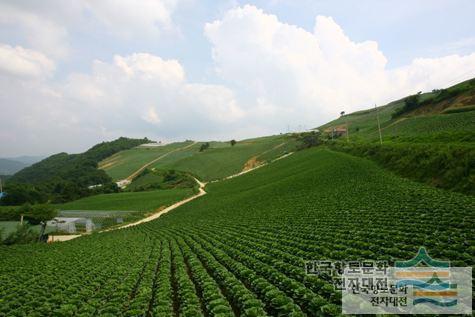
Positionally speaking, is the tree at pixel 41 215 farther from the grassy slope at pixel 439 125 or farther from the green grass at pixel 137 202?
the grassy slope at pixel 439 125

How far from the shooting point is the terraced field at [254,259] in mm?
14023

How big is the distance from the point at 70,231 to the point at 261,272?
2381 inches

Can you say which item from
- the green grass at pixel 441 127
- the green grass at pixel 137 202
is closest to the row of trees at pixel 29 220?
Answer: the green grass at pixel 137 202

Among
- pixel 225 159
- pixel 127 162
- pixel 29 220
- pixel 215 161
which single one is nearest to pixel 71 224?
pixel 29 220

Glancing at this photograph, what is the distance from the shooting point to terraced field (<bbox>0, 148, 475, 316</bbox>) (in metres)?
14.0

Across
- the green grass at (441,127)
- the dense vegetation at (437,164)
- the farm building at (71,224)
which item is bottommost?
the farm building at (71,224)

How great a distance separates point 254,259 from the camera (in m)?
19.9

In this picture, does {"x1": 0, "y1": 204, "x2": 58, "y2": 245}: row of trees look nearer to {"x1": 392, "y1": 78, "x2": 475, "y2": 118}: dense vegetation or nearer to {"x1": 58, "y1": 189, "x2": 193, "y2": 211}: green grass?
{"x1": 58, "y1": 189, "x2": 193, "y2": 211}: green grass

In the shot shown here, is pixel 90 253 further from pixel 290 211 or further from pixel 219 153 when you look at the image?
pixel 219 153

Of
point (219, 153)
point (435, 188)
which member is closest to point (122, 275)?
point (435, 188)

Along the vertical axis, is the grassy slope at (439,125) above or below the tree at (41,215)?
above

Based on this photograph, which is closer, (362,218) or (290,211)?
(362,218)

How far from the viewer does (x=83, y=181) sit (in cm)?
13650

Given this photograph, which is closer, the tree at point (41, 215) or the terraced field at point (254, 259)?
the terraced field at point (254, 259)
